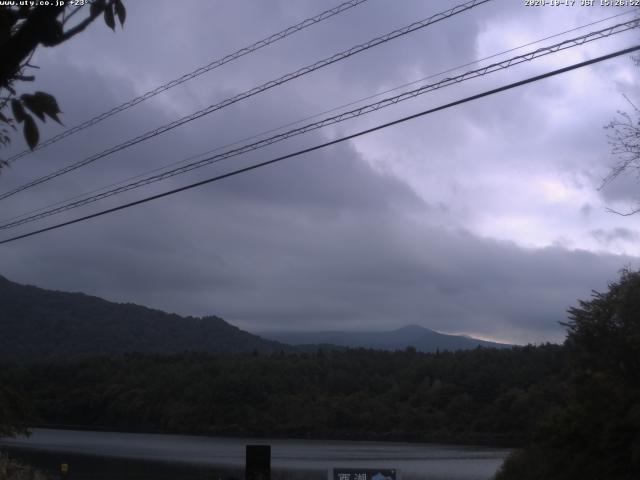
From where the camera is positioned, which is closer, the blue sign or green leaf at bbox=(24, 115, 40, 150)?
green leaf at bbox=(24, 115, 40, 150)

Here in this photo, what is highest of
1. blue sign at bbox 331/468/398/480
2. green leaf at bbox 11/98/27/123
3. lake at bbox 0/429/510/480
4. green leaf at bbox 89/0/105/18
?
green leaf at bbox 89/0/105/18

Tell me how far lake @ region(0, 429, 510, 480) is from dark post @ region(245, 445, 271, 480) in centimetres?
1535

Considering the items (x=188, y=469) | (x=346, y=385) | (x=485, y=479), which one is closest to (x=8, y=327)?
(x=346, y=385)

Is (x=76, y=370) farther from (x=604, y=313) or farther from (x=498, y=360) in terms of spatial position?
(x=604, y=313)

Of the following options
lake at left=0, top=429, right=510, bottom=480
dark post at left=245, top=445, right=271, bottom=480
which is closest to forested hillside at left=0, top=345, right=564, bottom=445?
lake at left=0, top=429, right=510, bottom=480

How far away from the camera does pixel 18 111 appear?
425 cm

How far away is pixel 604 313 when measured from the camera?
78.5 ft

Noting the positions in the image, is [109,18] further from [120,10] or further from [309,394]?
[309,394]

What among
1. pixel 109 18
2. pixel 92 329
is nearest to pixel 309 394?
pixel 109 18

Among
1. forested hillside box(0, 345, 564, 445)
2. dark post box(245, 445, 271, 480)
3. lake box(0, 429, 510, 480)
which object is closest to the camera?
dark post box(245, 445, 271, 480)

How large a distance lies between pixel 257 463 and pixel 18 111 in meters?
12.0

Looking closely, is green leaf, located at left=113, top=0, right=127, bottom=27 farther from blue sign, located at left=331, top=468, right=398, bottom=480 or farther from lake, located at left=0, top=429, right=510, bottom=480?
lake, located at left=0, top=429, right=510, bottom=480

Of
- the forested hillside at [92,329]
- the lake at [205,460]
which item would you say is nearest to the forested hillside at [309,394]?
the lake at [205,460]

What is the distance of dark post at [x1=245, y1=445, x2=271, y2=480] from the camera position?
49.4ft
